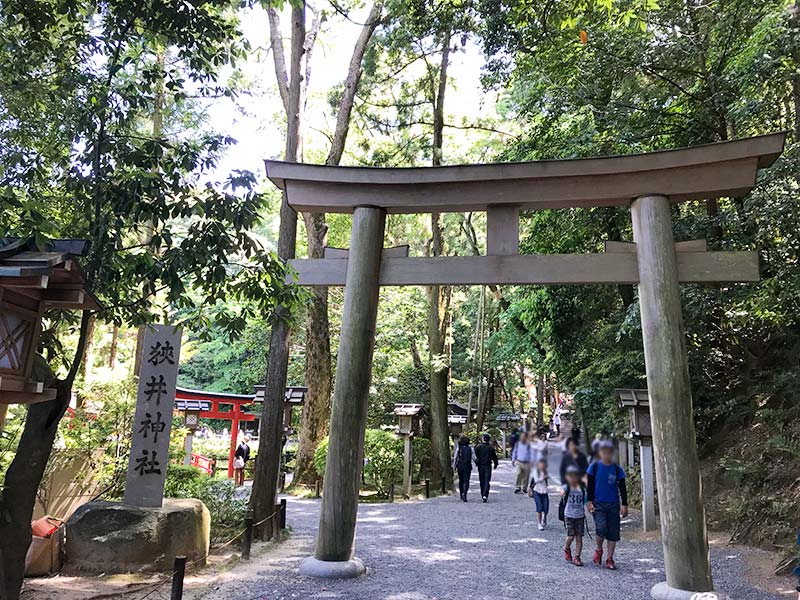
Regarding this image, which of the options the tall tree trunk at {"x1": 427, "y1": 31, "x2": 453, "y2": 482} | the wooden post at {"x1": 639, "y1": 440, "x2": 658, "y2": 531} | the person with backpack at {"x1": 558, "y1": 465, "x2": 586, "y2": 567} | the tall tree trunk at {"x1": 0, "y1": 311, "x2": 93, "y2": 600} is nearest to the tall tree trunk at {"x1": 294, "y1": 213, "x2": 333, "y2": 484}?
the tall tree trunk at {"x1": 427, "y1": 31, "x2": 453, "y2": 482}

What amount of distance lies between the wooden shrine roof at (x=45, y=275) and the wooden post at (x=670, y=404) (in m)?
5.44

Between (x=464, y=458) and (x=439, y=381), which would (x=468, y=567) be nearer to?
(x=464, y=458)

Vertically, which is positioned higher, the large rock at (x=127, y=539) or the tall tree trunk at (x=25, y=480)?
the tall tree trunk at (x=25, y=480)

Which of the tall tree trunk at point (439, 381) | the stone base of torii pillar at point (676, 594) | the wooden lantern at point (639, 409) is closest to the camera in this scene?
the stone base of torii pillar at point (676, 594)

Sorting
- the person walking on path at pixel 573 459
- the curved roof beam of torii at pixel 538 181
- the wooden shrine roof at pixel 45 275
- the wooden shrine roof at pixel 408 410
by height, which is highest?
the curved roof beam of torii at pixel 538 181

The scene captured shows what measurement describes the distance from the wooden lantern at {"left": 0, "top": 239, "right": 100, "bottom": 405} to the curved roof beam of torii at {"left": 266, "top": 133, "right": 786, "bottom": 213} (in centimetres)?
281

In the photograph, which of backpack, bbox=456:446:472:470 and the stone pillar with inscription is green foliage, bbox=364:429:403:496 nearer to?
backpack, bbox=456:446:472:470

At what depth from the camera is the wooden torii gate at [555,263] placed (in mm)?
5457

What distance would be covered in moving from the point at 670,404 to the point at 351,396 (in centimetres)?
333

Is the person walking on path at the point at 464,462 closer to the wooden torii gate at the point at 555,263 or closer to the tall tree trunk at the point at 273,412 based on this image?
the tall tree trunk at the point at 273,412

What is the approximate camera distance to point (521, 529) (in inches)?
391

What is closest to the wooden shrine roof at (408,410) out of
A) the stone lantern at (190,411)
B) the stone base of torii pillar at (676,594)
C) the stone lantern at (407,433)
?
the stone lantern at (407,433)

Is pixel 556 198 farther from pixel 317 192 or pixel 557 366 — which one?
pixel 557 366

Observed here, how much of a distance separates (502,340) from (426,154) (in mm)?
8159
